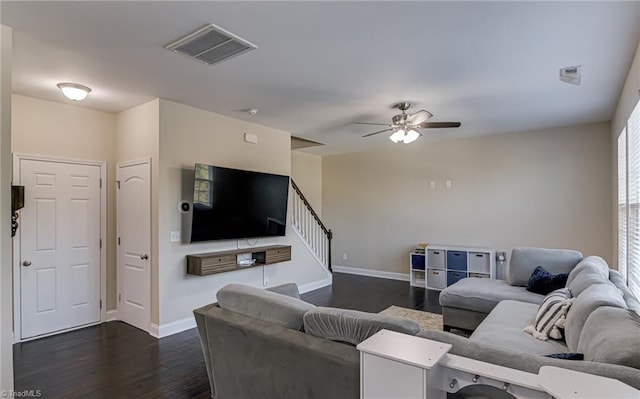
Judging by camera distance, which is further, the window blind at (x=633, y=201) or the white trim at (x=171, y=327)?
the white trim at (x=171, y=327)

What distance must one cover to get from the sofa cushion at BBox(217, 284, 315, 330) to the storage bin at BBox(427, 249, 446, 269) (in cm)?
464

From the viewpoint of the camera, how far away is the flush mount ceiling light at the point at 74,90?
349 centimetres

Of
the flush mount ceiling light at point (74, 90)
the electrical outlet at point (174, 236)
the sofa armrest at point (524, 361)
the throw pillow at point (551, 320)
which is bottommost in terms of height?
the throw pillow at point (551, 320)

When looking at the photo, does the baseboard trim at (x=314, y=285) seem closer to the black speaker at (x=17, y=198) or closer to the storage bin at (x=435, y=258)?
the storage bin at (x=435, y=258)

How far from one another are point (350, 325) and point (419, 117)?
3002 millimetres

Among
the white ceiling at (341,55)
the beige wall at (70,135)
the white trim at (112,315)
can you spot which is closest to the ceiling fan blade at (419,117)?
the white ceiling at (341,55)

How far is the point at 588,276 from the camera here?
2871mm

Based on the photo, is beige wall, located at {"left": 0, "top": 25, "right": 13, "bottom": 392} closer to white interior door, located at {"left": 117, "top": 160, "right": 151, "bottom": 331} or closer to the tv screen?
white interior door, located at {"left": 117, "top": 160, "right": 151, "bottom": 331}

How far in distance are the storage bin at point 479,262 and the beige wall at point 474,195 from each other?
1.13 ft

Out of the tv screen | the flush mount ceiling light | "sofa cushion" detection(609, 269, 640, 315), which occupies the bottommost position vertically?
"sofa cushion" detection(609, 269, 640, 315)

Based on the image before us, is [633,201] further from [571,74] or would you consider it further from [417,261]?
[417,261]

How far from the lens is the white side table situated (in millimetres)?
1084

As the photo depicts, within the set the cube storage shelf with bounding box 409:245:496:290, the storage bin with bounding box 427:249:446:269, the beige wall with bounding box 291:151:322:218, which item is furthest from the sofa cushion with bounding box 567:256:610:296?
the beige wall with bounding box 291:151:322:218

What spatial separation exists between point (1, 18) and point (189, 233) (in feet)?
8.64
